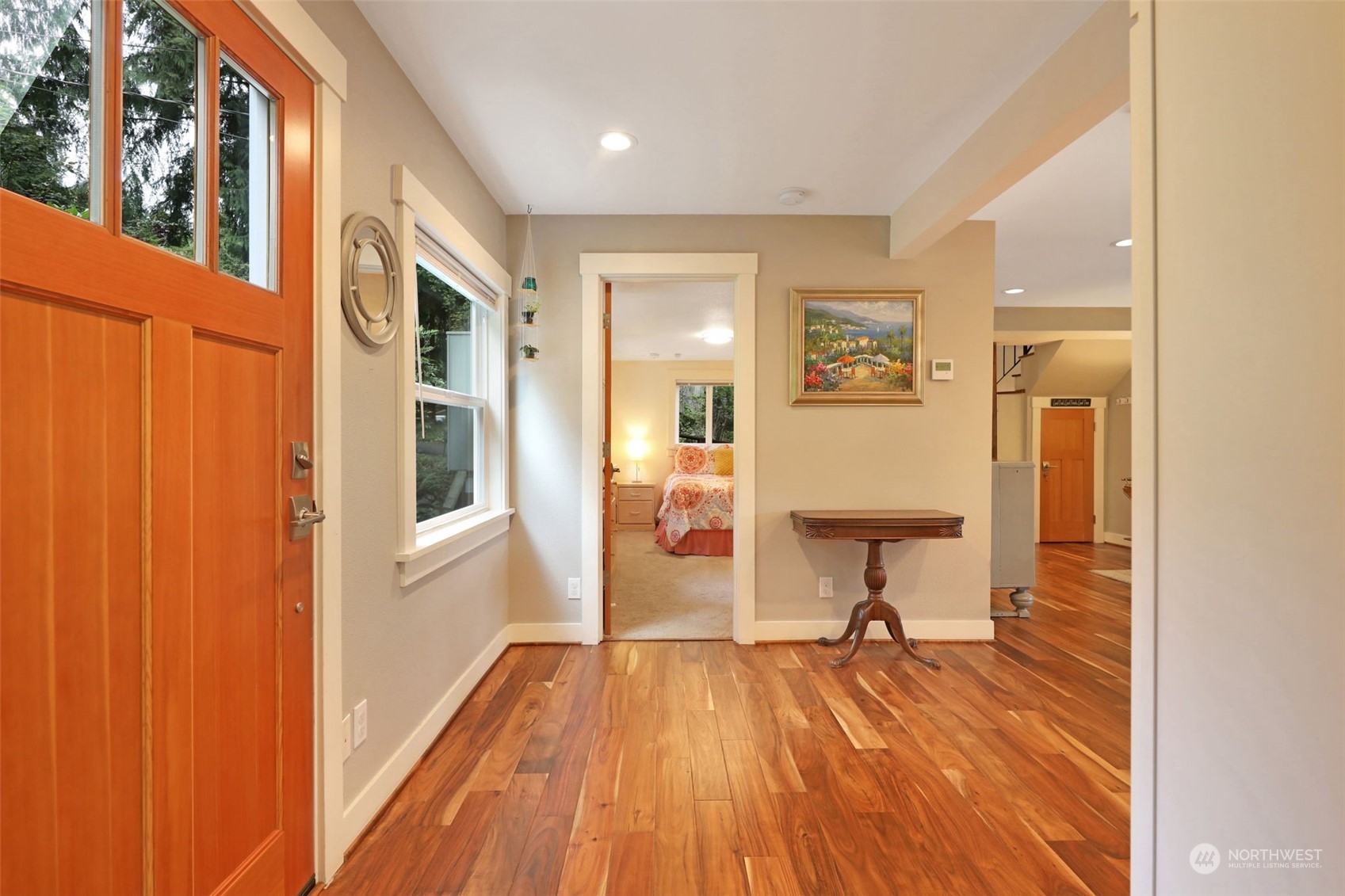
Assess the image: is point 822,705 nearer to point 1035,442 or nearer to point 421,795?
point 421,795

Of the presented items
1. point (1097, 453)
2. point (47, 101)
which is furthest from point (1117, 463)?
point (47, 101)

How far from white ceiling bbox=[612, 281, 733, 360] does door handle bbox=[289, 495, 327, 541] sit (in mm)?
2346

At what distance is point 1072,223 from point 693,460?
504cm

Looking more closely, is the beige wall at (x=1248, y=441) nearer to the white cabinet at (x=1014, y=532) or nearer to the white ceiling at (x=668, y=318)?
the white ceiling at (x=668, y=318)

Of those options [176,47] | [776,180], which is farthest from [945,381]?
[176,47]

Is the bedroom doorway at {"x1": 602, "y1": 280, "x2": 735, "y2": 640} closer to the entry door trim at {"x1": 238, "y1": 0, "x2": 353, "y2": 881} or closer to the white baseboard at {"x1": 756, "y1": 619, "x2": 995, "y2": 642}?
the white baseboard at {"x1": 756, "y1": 619, "x2": 995, "y2": 642}

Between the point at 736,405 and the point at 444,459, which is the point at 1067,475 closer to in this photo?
the point at 736,405

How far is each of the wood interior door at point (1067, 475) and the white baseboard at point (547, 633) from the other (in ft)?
19.2

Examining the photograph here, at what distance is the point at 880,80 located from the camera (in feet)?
6.24

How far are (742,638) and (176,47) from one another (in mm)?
3013

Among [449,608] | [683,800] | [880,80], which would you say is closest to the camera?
[683,800]

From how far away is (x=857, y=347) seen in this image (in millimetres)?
3139

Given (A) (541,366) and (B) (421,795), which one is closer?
(B) (421,795)

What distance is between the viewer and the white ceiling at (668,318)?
14.4 feet
